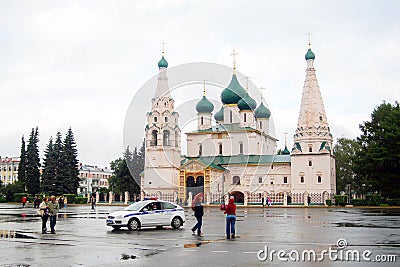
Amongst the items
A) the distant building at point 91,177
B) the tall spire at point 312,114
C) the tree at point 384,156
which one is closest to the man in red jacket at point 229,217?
the tree at point 384,156

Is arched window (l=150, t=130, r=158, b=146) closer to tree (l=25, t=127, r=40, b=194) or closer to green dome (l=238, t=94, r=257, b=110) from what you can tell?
green dome (l=238, t=94, r=257, b=110)

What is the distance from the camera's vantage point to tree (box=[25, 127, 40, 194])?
75.4 metres

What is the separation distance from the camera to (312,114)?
62.8m

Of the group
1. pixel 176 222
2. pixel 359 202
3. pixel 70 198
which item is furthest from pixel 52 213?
pixel 70 198

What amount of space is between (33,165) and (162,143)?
2388cm

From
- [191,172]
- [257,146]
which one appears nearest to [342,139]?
[257,146]

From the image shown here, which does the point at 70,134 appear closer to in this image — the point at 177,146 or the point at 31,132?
the point at 31,132

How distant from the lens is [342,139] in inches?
3295

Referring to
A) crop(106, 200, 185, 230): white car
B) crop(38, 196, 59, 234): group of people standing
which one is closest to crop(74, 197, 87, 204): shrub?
crop(106, 200, 185, 230): white car

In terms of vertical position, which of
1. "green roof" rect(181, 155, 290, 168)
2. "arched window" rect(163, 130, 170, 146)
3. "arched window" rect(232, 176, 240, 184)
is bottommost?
"arched window" rect(232, 176, 240, 184)

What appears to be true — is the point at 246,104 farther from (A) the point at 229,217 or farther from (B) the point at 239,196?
(A) the point at 229,217

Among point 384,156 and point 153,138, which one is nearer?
point 384,156

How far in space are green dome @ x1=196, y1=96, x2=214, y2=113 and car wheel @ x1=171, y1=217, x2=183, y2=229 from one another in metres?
54.2

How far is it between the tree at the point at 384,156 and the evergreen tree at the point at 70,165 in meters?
39.6
